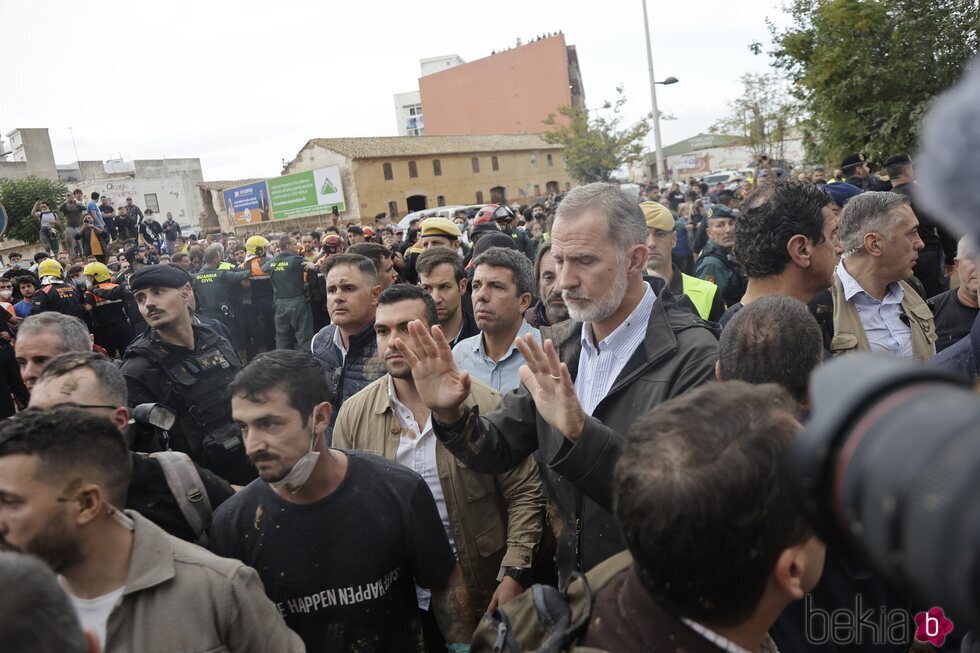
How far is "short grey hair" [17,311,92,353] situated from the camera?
366 cm

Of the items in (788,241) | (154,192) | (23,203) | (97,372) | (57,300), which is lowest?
(97,372)

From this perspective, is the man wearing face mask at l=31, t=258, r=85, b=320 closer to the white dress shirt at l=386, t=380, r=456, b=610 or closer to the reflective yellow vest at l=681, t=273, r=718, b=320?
the white dress shirt at l=386, t=380, r=456, b=610

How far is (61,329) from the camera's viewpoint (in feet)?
12.1

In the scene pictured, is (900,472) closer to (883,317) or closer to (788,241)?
(788,241)

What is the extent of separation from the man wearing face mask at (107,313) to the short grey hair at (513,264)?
8.08 m

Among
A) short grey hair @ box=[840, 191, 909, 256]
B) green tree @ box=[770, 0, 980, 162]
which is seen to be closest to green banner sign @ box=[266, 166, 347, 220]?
green tree @ box=[770, 0, 980, 162]

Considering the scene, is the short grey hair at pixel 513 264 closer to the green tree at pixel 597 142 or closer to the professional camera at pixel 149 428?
the professional camera at pixel 149 428

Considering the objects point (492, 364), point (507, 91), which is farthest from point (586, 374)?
point (507, 91)

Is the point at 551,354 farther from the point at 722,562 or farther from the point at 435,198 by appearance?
the point at 435,198

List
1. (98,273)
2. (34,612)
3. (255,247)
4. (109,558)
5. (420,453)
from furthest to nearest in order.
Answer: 1. (255,247)
2. (98,273)
3. (420,453)
4. (109,558)
5. (34,612)

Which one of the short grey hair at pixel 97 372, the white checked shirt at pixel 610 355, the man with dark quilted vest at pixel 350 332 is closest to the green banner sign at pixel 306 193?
the man with dark quilted vest at pixel 350 332

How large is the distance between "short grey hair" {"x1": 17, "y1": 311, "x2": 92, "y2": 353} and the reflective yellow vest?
12.0ft

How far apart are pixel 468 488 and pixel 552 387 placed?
107cm

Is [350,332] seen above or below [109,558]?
above
